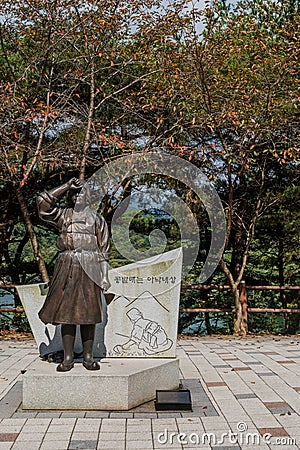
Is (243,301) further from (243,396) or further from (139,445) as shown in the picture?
(139,445)

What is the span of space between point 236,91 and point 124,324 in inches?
197

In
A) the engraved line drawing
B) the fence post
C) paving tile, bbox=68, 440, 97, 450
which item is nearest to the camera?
paving tile, bbox=68, 440, 97, 450

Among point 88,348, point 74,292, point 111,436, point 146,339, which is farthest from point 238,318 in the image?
point 111,436

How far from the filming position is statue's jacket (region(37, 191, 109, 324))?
4367 millimetres

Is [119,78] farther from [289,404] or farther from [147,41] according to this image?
[289,404]

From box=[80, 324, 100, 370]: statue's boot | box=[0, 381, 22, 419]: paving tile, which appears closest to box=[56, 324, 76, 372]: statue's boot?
box=[80, 324, 100, 370]: statue's boot

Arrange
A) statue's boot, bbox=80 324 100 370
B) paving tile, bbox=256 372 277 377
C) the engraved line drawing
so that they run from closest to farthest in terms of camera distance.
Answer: statue's boot, bbox=80 324 100 370 → the engraved line drawing → paving tile, bbox=256 372 277 377

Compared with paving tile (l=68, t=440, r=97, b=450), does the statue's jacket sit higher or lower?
higher

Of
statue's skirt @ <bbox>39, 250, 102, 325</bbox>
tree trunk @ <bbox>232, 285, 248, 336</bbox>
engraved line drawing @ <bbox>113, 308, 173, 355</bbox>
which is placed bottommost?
tree trunk @ <bbox>232, 285, 248, 336</bbox>

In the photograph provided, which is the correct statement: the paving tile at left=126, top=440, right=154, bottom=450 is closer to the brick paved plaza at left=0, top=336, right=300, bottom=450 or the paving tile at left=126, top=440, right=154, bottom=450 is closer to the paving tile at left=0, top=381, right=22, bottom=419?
the brick paved plaza at left=0, top=336, right=300, bottom=450

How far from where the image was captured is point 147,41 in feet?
29.2

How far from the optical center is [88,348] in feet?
14.8

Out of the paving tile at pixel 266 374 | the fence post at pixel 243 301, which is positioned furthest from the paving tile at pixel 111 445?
the fence post at pixel 243 301

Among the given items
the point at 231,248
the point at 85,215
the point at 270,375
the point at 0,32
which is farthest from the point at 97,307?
the point at 231,248
